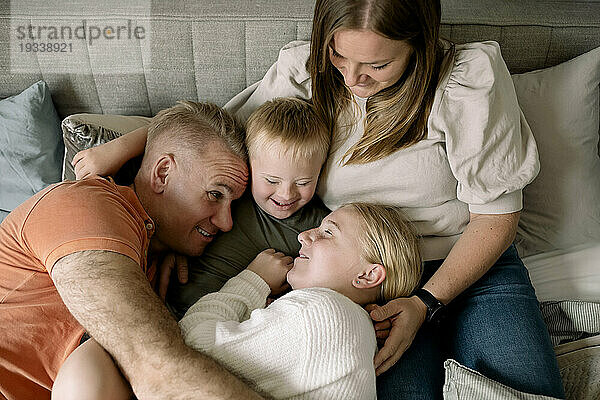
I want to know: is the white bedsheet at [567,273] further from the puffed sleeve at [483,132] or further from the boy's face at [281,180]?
the boy's face at [281,180]

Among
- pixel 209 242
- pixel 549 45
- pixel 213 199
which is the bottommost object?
pixel 209 242

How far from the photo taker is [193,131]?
1.63 metres

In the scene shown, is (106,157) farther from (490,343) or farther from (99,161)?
(490,343)

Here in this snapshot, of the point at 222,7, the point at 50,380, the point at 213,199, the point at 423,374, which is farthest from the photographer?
the point at 222,7

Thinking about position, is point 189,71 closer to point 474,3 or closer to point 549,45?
point 474,3

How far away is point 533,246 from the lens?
1944mm

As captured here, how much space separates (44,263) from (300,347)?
580 mm

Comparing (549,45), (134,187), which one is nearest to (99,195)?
(134,187)

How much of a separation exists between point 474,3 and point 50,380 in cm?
162

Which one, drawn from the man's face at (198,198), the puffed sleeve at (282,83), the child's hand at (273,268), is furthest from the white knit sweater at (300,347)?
the puffed sleeve at (282,83)

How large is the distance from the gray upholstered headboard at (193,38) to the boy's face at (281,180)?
19.3 inches

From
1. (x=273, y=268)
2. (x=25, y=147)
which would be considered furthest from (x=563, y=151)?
(x=25, y=147)

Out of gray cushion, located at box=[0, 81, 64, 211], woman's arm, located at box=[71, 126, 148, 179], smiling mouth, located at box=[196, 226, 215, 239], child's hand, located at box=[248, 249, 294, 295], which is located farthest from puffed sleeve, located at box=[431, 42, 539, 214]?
gray cushion, located at box=[0, 81, 64, 211]

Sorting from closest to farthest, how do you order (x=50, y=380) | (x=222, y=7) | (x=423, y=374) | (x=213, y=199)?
(x=50, y=380) → (x=423, y=374) → (x=213, y=199) → (x=222, y=7)
